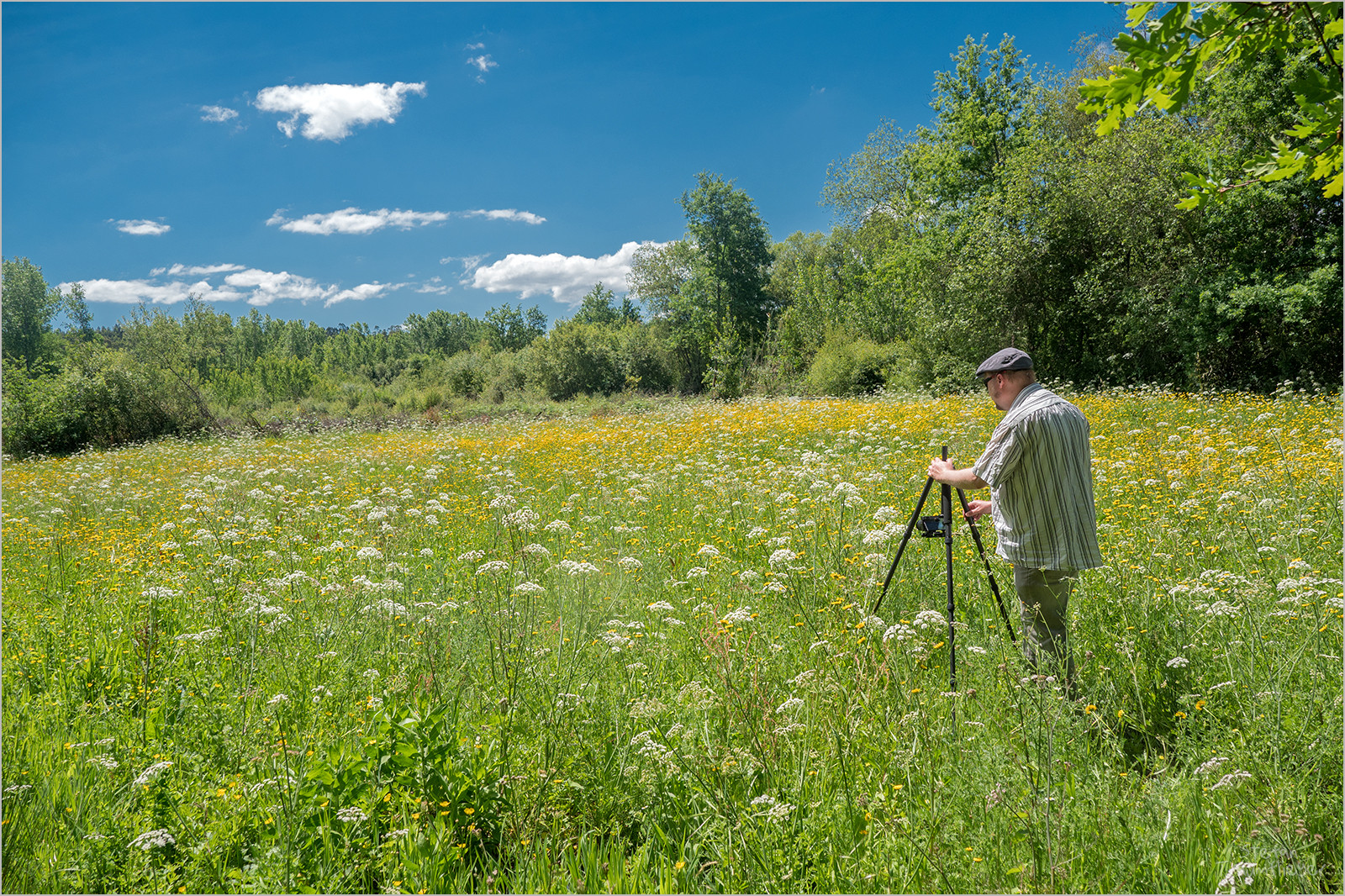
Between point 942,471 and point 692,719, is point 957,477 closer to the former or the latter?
point 942,471

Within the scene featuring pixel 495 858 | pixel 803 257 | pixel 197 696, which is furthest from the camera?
pixel 803 257

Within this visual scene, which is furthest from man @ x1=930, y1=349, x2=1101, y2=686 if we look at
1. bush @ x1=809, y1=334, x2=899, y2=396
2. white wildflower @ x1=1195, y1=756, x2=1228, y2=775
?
bush @ x1=809, y1=334, x2=899, y2=396

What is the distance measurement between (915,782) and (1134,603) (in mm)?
2207

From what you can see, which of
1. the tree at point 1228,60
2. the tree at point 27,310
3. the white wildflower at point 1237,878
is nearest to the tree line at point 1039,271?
the tree at point 1228,60

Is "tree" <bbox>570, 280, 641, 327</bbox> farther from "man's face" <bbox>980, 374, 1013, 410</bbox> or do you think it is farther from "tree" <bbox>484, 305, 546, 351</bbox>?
"man's face" <bbox>980, 374, 1013, 410</bbox>

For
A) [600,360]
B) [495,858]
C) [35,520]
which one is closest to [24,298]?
[600,360]

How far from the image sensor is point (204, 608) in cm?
493

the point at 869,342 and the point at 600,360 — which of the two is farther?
the point at 600,360

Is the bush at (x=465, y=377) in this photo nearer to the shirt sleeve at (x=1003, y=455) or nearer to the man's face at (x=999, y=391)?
the man's face at (x=999, y=391)

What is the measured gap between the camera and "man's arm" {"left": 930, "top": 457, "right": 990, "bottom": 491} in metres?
3.83

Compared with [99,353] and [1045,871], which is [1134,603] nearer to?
[1045,871]

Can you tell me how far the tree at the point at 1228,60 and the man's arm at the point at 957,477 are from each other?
1.86 meters

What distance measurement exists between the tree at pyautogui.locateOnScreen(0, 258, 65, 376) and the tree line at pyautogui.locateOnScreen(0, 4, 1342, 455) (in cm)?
1441

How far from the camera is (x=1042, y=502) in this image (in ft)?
12.0
